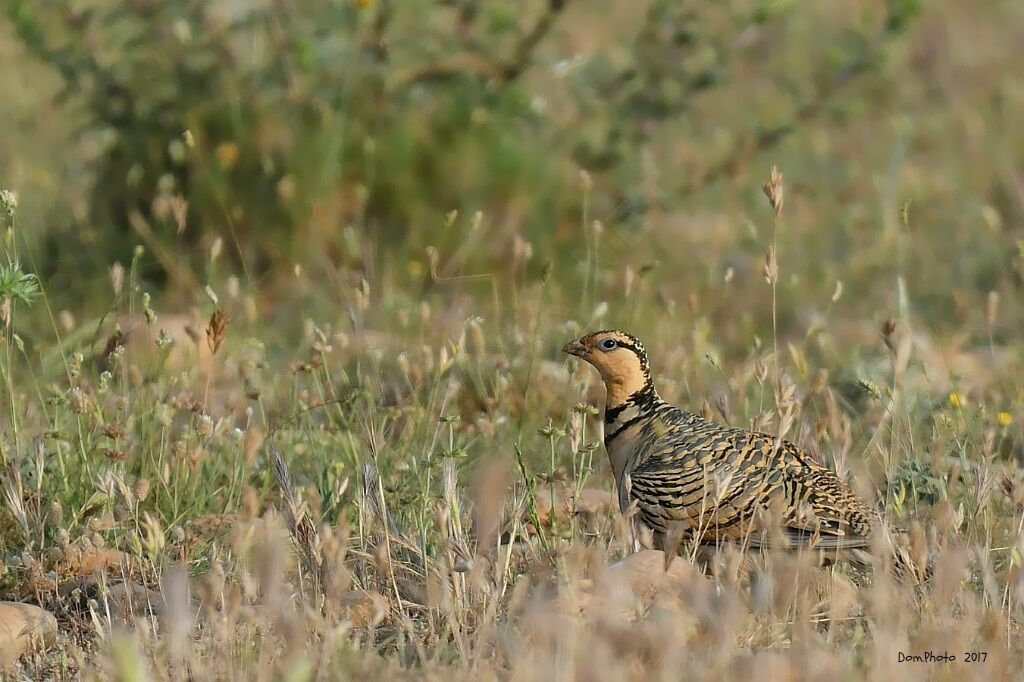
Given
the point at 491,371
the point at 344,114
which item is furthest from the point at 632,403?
the point at 344,114

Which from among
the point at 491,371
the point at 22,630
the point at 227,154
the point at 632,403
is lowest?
the point at 22,630

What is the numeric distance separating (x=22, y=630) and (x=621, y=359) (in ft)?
5.86

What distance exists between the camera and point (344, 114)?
7082 mm

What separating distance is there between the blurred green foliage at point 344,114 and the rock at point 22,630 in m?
3.22

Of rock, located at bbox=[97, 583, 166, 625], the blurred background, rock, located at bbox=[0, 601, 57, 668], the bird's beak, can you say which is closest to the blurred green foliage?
the blurred background

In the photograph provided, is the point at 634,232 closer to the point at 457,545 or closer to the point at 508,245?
the point at 508,245

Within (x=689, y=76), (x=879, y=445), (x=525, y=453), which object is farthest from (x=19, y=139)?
(x=879, y=445)

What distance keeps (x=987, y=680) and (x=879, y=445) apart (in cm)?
184

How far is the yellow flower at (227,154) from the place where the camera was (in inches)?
273

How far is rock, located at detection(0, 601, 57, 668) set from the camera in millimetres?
3573

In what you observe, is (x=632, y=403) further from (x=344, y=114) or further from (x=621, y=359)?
(x=344, y=114)

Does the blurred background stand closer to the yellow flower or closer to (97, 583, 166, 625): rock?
the yellow flower

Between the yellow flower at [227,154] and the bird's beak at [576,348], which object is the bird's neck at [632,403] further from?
the yellow flower at [227,154]

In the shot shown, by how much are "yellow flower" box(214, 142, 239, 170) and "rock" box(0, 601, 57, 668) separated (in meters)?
3.50
